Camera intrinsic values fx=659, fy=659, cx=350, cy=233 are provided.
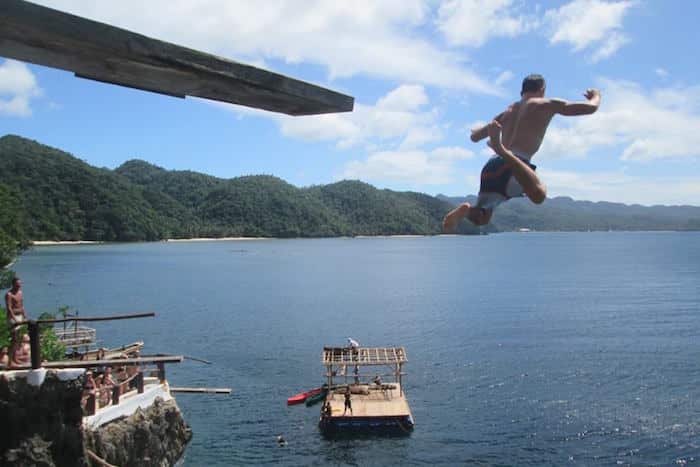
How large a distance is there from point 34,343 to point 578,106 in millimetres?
11751

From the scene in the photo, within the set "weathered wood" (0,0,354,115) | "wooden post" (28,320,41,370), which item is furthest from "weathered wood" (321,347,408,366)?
"weathered wood" (0,0,354,115)

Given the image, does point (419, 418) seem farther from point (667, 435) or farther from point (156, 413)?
point (156, 413)

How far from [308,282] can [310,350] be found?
4715cm

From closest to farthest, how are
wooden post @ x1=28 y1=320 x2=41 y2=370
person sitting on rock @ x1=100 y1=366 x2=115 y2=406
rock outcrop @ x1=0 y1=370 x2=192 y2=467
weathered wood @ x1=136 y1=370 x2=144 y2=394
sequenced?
wooden post @ x1=28 y1=320 x2=41 y2=370 → rock outcrop @ x1=0 y1=370 x2=192 y2=467 → person sitting on rock @ x1=100 y1=366 x2=115 y2=406 → weathered wood @ x1=136 y1=370 x2=144 y2=394

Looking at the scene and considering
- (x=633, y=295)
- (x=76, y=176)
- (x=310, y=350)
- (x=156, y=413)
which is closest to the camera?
(x=156, y=413)

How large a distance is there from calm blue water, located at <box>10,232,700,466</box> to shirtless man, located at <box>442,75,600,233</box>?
81.3ft

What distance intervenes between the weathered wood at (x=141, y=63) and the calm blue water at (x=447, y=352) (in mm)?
24989

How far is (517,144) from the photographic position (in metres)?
3.12

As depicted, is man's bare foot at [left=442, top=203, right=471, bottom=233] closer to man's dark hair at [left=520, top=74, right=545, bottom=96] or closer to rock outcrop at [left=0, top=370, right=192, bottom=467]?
man's dark hair at [left=520, top=74, right=545, bottom=96]

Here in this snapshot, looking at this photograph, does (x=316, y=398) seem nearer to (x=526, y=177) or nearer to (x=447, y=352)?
(x=447, y=352)

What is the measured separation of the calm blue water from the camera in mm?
28062

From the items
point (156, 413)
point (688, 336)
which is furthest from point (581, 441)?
point (688, 336)

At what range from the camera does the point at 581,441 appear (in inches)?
1121

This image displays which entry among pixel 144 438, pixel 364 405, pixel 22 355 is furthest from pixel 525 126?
pixel 364 405
